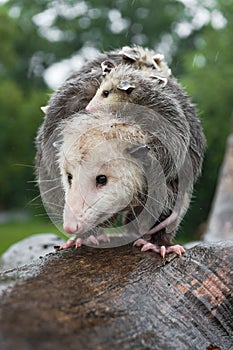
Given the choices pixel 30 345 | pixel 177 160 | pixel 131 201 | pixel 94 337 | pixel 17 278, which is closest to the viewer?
pixel 30 345

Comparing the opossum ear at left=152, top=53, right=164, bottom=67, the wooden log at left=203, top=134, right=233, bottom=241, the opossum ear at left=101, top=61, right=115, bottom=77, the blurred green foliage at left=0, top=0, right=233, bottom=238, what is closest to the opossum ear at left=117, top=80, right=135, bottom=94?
the opossum ear at left=101, top=61, right=115, bottom=77

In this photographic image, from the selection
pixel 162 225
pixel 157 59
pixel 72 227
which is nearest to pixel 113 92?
pixel 157 59

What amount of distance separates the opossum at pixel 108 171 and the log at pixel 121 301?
0.72ft

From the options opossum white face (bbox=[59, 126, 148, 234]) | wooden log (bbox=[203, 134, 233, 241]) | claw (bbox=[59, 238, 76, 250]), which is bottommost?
wooden log (bbox=[203, 134, 233, 241])

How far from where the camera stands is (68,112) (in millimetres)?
3889

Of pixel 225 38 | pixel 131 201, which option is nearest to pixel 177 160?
pixel 131 201

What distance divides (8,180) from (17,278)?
76.6 ft

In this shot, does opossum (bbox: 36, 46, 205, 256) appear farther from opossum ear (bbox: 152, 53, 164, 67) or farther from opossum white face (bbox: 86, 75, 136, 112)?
opossum ear (bbox: 152, 53, 164, 67)

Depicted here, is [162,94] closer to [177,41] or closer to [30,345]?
[30,345]

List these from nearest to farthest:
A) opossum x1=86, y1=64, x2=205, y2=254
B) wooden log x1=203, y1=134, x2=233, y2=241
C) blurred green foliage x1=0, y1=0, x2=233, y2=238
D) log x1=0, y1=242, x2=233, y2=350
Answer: log x1=0, y1=242, x2=233, y2=350, opossum x1=86, y1=64, x2=205, y2=254, wooden log x1=203, y1=134, x2=233, y2=241, blurred green foliage x1=0, y1=0, x2=233, y2=238

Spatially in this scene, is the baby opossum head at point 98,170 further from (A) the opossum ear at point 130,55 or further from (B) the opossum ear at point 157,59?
(B) the opossum ear at point 157,59

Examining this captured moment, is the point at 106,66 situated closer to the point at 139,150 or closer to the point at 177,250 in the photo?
the point at 139,150

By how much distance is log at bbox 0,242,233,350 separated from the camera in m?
1.89

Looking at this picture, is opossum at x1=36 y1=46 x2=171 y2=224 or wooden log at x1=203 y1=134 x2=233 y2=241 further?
wooden log at x1=203 y1=134 x2=233 y2=241
